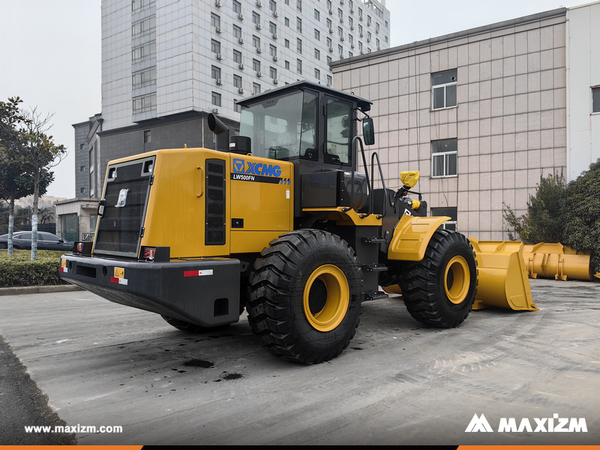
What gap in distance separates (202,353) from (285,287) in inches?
62.4

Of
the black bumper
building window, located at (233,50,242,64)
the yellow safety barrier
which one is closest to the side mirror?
the black bumper

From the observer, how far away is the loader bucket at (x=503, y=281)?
771 cm

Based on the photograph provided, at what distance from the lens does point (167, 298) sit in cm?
416

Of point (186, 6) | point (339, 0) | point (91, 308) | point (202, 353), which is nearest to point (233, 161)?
point (202, 353)

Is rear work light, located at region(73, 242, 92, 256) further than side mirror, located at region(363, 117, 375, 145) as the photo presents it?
No

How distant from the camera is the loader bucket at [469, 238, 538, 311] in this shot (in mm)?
7711

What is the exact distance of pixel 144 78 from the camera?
3969 centimetres

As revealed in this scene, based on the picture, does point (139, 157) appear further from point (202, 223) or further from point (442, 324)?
point (442, 324)

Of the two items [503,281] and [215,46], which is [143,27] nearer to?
[215,46]

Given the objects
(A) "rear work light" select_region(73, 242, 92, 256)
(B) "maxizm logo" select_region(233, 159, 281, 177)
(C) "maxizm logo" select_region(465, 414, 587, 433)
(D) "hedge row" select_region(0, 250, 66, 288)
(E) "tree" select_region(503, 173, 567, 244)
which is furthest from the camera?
(E) "tree" select_region(503, 173, 567, 244)

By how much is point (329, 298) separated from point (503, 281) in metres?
3.85

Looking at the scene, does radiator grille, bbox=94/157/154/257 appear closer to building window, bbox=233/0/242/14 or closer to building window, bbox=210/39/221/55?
building window, bbox=210/39/221/55

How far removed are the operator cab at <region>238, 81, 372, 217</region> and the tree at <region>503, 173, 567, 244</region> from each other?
1119cm

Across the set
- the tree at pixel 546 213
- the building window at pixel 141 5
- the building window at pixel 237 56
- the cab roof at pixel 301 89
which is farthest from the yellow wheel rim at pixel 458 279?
the building window at pixel 141 5
